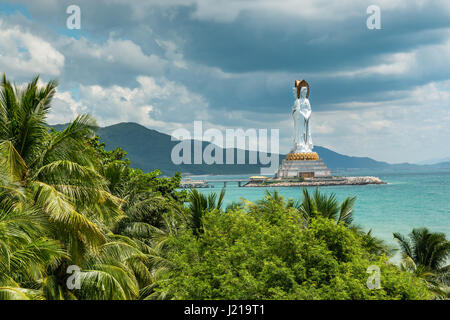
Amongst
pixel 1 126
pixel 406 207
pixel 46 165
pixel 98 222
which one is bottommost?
pixel 406 207

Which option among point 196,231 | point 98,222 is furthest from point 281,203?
point 98,222

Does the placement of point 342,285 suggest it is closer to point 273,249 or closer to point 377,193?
point 273,249

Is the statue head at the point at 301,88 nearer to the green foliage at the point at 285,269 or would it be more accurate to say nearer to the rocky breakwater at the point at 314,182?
the rocky breakwater at the point at 314,182

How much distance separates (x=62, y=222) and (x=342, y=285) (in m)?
5.30

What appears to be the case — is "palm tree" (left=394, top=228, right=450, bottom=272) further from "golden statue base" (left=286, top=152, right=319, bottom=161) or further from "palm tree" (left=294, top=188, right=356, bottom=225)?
"golden statue base" (left=286, top=152, right=319, bottom=161)

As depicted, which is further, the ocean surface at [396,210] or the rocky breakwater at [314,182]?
the rocky breakwater at [314,182]

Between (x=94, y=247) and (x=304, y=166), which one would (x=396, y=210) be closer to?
(x=304, y=166)

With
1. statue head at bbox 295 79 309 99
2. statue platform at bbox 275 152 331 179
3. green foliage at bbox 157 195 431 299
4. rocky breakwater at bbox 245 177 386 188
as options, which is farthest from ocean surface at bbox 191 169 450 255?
green foliage at bbox 157 195 431 299

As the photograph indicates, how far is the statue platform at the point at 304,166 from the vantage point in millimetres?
92438

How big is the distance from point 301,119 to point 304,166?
10.8m

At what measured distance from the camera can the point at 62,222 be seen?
7.94m

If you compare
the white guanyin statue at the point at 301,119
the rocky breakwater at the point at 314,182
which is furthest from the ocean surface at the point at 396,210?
the white guanyin statue at the point at 301,119

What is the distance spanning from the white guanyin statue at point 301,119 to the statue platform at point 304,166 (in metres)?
1.31

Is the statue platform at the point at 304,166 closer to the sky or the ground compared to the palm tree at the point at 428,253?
closer to the sky
